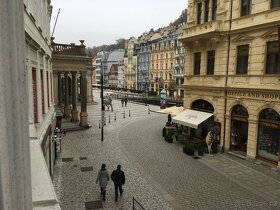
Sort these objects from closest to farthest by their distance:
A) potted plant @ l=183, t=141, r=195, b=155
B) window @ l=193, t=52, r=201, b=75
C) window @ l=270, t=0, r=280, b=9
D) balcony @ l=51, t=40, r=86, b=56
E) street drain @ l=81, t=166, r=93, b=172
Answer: street drain @ l=81, t=166, r=93, b=172
window @ l=270, t=0, r=280, b=9
potted plant @ l=183, t=141, r=195, b=155
window @ l=193, t=52, r=201, b=75
balcony @ l=51, t=40, r=86, b=56

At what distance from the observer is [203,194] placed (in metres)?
12.7

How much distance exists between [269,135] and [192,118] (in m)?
6.15

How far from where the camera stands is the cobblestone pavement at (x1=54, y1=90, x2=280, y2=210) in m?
11.9

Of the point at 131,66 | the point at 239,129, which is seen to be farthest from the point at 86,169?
the point at 131,66

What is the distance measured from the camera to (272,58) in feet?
53.8

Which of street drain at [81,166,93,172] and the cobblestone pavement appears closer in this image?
the cobblestone pavement

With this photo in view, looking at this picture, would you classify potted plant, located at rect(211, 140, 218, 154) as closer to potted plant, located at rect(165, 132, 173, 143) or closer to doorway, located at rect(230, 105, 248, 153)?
doorway, located at rect(230, 105, 248, 153)

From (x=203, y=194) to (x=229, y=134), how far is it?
798 cm

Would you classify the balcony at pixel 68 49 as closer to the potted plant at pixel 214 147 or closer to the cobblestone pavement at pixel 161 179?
the cobblestone pavement at pixel 161 179

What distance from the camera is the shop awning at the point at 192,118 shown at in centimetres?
2066

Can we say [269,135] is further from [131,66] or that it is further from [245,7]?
[131,66]

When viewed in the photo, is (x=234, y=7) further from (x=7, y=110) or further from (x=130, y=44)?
(x=130, y=44)

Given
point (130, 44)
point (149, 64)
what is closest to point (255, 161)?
point (149, 64)

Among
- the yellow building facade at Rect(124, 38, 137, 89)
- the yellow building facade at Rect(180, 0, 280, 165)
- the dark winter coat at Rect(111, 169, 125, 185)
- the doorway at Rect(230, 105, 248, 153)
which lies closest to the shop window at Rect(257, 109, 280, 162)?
the yellow building facade at Rect(180, 0, 280, 165)
